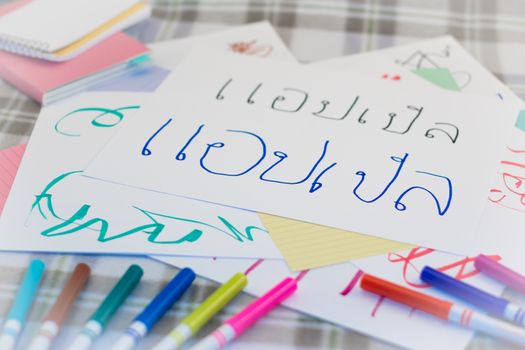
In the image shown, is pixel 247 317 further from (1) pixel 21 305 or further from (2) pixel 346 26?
(2) pixel 346 26

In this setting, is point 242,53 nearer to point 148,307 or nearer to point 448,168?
point 448,168

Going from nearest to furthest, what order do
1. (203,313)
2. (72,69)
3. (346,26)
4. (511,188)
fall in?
(203,313)
(511,188)
(72,69)
(346,26)

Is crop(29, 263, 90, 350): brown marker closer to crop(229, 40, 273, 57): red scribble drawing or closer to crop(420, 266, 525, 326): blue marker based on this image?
crop(420, 266, 525, 326): blue marker

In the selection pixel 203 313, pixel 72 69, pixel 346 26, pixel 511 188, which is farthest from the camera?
pixel 346 26

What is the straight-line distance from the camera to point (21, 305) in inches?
22.9

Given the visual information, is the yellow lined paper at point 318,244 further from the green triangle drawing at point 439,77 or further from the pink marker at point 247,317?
the green triangle drawing at point 439,77

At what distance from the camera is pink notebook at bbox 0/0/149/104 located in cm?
81

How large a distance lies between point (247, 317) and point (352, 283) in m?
0.09

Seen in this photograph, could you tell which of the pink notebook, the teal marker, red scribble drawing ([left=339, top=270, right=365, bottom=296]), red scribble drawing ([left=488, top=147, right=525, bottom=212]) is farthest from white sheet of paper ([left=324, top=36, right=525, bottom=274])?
the teal marker

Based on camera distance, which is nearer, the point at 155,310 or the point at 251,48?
the point at 155,310

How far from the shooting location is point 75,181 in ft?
2.31

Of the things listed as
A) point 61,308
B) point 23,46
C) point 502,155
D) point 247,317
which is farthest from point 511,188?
point 23,46

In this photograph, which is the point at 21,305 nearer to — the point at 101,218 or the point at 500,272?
the point at 101,218

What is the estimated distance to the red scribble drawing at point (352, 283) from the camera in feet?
1.98
